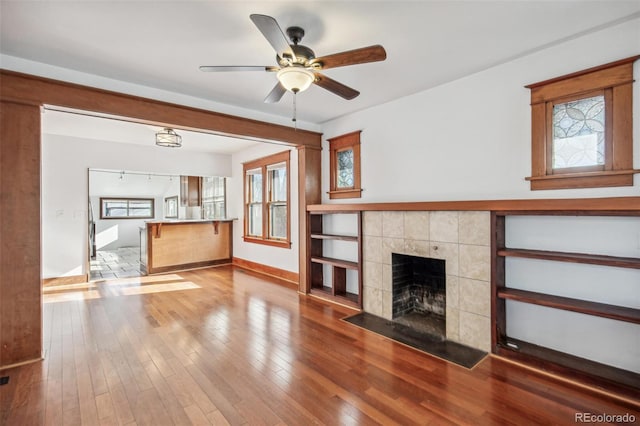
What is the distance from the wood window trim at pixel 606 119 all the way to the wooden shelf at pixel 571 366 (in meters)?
1.42

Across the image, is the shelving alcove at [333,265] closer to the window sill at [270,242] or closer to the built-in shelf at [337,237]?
the built-in shelf at [337,237]

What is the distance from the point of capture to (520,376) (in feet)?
7.89

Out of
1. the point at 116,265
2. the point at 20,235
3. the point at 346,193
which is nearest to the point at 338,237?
the point at 346,193

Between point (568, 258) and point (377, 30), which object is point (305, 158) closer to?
point (377, 30)

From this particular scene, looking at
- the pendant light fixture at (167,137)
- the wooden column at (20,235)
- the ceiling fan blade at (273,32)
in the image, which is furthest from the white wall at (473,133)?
the wooden column at (20,235)

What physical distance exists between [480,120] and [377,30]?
146 centimetres

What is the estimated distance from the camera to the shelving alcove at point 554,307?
2.15m

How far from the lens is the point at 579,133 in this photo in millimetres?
2479

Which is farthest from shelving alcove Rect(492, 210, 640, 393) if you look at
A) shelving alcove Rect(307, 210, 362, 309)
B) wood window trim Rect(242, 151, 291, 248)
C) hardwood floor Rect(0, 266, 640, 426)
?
wood window trim Rect(242, 151, 291, 248)

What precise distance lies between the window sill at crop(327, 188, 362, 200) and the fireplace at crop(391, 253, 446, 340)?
1.08m

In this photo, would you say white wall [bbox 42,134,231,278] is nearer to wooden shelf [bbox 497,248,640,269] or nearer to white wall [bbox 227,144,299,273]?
white wall [bbox 227,144,299,273]

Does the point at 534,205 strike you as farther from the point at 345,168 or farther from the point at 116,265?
the point at 116,265

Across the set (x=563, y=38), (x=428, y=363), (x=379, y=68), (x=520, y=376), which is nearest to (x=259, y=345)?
(x=428, y=363)

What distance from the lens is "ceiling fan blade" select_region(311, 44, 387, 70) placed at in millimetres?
1989
